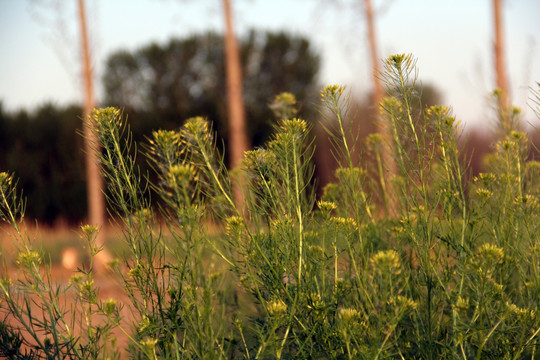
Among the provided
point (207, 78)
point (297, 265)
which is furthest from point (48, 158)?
point (297, 265)

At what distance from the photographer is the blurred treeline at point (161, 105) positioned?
13.4 m

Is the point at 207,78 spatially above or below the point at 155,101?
above

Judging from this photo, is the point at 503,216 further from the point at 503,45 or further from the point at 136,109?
the point at 136,109

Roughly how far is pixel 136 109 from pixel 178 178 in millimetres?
13549

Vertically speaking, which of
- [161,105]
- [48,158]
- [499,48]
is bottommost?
[48,158]

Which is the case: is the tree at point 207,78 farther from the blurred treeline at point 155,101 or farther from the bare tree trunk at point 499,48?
the bare tree trunk at point 499,48

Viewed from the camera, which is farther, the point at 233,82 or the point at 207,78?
the point at 207,78

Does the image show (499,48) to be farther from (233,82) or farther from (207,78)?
(207,78)

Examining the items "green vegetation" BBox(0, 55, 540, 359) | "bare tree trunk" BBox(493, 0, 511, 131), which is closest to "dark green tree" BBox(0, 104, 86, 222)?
"bare tree trunk" BBox(493, 0, 511, 131)

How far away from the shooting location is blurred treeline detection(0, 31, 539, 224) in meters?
13.4

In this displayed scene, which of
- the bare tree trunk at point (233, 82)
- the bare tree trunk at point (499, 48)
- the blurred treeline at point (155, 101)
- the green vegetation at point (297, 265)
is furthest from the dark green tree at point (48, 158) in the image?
the green vegetation at point (297, 265)

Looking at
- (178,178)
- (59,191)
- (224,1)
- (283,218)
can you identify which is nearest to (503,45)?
(224,1)

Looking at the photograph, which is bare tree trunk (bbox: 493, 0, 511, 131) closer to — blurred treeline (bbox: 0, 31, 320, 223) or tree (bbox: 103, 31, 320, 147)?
blurred treeline (bbox: 0, 31, 320, 223)

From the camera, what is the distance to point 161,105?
47.3 feet
